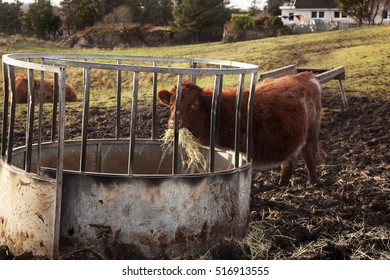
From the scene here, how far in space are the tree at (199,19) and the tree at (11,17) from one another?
7278 millimetres

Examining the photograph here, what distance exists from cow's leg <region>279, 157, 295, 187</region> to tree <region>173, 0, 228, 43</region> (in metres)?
23.9

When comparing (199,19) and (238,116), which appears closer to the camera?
(238,116)

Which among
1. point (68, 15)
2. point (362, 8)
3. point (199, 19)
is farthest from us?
point (362, 8)

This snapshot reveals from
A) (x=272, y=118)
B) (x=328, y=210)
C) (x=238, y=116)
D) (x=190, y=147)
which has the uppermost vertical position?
(x=238, y=116)

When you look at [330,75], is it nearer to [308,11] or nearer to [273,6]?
[273,6]

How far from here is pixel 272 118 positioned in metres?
8.23

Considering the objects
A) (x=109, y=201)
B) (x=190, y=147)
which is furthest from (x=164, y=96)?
(x=109, y=201)

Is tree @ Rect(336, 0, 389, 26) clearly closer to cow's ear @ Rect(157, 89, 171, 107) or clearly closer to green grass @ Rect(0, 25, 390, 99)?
green grass @ Rect(0, 25, 390, 99)

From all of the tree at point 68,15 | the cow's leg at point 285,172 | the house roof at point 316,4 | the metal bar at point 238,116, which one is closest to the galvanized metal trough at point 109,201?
the metal bar at point 238,116

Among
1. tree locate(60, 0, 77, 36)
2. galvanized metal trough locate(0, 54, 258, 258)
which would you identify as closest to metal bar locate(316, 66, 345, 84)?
galvanized metal trough locate(0, 54, 258, 258)

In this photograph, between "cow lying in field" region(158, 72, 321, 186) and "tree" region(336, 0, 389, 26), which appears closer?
"cow lying in field" region(158, 72, 321, 186)

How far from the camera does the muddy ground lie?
6523mm

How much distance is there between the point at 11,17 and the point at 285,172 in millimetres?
26407

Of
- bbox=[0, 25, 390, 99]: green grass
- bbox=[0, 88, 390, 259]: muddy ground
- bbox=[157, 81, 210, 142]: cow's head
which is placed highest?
bbox=[157, 81, 210, 142]: cow's head
